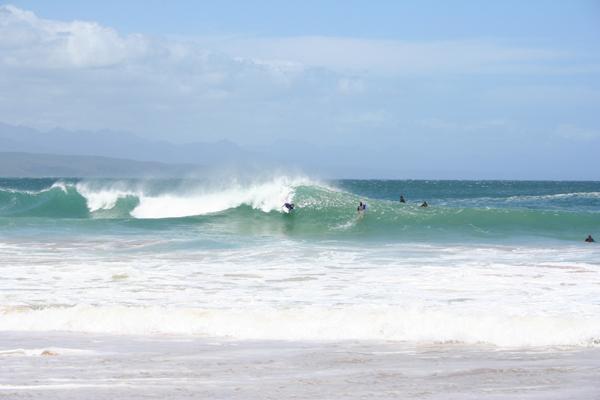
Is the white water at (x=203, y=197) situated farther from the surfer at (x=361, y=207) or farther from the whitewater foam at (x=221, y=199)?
the surfer at (x=361, y=207)

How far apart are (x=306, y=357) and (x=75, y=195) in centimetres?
3584

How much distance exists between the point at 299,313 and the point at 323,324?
723 millimetres

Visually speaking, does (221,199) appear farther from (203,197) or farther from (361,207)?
(361,207)

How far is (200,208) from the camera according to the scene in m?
37.8

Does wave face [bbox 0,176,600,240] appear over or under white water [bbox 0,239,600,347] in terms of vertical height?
over

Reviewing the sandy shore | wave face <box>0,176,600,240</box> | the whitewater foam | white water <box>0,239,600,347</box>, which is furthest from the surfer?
the sandy shore

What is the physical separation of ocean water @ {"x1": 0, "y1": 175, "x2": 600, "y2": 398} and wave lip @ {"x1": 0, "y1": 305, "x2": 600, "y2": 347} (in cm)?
3

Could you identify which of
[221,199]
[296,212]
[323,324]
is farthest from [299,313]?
[221,199]

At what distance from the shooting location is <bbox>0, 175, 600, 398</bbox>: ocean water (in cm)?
709

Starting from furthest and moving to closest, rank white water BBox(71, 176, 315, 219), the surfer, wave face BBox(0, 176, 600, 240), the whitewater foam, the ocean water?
white water BBox(71, 176, 315, 219) → the whitewater foam → the surfer → wave face BBox(0, 176, 600, 240) → the ocean water

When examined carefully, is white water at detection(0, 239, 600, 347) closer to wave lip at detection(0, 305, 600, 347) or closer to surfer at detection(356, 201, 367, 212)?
wave lip at detection(0, 305, 600, 347)

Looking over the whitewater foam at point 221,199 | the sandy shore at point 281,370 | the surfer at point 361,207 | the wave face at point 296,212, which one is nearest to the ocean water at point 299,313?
the sandy shore at point 281,370

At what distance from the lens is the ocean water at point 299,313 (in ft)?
23.3

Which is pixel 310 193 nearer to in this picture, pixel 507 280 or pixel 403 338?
pixel 507 280
